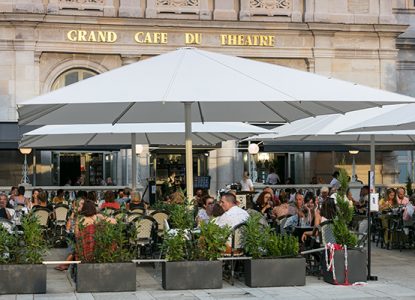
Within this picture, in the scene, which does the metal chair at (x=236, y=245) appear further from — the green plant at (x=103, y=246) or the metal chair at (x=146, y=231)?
the metal chair at (x=146, y=231)

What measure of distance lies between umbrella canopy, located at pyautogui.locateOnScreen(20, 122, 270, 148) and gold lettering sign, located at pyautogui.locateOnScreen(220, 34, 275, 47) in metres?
11.7

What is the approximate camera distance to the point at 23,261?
1350 centimetres

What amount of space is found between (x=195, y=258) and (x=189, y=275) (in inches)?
11.8

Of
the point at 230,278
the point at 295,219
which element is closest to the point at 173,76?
the point at 230,278

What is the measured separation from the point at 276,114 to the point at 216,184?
19145 mm

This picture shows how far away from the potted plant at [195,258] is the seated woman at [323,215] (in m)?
2.59

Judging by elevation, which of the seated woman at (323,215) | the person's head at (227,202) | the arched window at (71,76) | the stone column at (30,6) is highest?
the stone column at (30,6)

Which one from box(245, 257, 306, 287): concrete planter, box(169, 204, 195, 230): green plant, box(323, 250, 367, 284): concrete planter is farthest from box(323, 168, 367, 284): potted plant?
box(169, 204, 195, 230): green plant

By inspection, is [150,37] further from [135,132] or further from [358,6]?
[135,132]

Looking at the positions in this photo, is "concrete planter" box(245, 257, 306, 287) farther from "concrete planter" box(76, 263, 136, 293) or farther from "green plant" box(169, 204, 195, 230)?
"concrete planter" box(76, 263, 136, 293)

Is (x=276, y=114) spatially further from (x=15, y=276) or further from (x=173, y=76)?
(x=15, y=276)

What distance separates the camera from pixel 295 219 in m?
17.8

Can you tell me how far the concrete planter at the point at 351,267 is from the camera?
1437cm

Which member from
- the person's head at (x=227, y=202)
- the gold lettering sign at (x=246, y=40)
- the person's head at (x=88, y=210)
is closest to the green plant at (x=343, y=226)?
the person's head at (x=227, y=202)
